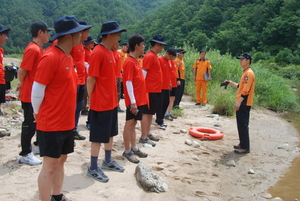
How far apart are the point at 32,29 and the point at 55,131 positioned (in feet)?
6.89

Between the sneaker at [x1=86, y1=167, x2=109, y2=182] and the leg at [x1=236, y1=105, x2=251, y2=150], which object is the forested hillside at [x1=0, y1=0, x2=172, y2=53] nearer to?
the leg at [x1=236, y1=105, x2=251, y2=150]

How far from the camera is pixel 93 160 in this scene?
141 inches

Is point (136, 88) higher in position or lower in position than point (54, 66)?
lower

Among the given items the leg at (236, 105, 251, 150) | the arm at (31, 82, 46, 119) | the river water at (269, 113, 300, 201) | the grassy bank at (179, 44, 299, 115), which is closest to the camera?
the arm at (31, 82, 46, 119)

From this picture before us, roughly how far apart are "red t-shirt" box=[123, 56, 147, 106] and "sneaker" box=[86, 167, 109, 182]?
1.23 metres

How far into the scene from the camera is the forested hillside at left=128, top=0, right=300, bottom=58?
127 feet

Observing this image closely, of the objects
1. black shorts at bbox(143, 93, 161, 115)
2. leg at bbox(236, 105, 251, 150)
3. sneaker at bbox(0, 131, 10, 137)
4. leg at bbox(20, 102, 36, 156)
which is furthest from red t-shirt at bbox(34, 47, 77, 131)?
leg at bbox(236, 105, 251, 150)

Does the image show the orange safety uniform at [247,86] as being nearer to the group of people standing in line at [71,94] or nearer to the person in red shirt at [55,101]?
the group of people standing in line at [71,94]

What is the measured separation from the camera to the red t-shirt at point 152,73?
17.6 ft

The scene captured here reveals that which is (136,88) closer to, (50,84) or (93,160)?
(93,160)

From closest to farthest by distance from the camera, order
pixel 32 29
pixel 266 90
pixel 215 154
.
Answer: pixel 32 29
pixel 215 154
pixel 266 90

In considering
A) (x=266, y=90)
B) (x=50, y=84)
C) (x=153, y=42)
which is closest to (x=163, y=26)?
(x=266, y=90)

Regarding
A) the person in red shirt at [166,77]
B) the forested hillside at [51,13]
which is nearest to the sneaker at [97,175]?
the person in red shirt at [166,77]

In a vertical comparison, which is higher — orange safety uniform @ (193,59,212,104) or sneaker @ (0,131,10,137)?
orange safety uniform @ (193,59,212,104)
